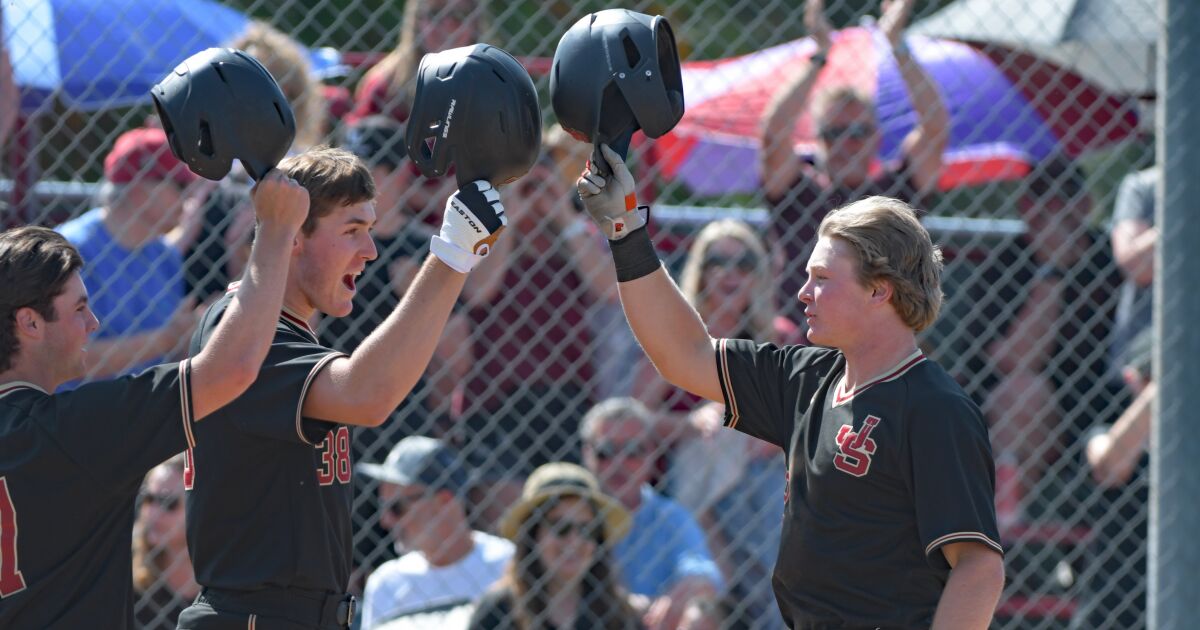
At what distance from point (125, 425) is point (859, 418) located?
1.37 meters

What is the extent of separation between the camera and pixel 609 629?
442cm

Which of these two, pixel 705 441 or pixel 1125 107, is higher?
pixel 1125 107

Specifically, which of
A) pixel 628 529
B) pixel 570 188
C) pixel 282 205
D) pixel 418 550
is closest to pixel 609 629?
pixel 628 529

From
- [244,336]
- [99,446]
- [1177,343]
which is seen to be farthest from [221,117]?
[1177,343]

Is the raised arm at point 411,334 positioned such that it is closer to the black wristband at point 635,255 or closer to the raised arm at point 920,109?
the black wristband at point 635,255

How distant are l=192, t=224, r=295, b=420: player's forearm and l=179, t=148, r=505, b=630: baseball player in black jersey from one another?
0.05 metres

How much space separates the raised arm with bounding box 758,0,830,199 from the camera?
15.5 ft

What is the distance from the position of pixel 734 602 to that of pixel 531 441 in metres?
0.84

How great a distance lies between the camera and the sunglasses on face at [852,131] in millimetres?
4840

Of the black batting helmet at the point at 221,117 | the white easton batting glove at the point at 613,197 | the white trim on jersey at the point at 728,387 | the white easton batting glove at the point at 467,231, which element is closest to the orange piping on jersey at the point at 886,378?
the white trim on jersey at the point at 728,387

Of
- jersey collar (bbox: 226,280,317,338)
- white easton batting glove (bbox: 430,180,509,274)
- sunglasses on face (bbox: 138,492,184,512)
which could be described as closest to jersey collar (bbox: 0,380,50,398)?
jersey collar (bbox: 226,280,317,338)

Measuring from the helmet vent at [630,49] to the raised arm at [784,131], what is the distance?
1.80 meters

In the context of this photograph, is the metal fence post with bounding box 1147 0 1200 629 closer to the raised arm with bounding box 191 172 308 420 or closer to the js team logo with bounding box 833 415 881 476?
the js team logo with bounding box 833 415 881 476

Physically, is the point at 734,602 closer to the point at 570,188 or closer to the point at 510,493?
the point at 510,493
